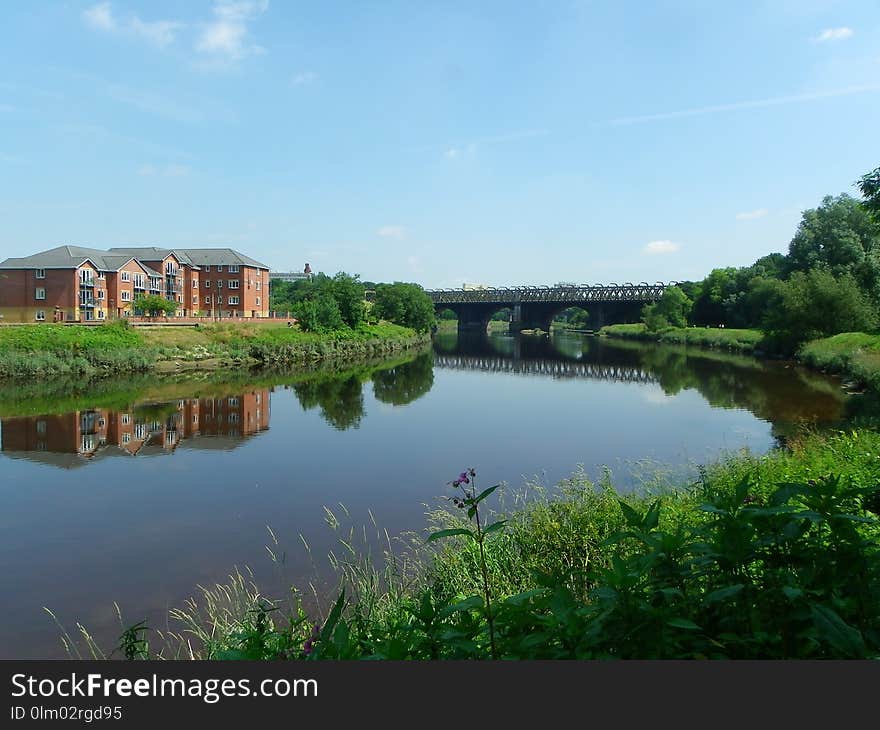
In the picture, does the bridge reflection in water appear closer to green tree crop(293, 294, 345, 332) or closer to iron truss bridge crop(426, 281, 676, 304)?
green tree crop(293, 294, 345, 332)

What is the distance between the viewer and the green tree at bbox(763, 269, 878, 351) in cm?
5172

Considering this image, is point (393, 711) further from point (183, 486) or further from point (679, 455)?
point (679, 455)

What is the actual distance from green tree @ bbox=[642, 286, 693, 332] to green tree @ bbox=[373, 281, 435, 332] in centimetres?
3485

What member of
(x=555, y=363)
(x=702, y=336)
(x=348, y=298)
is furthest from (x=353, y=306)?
(x=702, y=336)

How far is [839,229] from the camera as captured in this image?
66750 millimetres

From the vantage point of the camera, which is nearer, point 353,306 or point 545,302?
point 353,306

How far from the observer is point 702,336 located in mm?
83812

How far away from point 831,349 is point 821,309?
29.2ft

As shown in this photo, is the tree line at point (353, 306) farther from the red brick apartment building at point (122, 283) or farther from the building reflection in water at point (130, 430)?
the building reflection in water at point (130, 430)

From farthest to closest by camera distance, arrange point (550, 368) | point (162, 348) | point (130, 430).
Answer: point (550, 368) < point (162, 348) < point (130, 430)

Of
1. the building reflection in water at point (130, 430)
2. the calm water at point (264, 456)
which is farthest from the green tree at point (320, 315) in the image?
the building reflection in water at point (130, 430)

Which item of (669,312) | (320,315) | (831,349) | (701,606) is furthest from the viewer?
(669,312)

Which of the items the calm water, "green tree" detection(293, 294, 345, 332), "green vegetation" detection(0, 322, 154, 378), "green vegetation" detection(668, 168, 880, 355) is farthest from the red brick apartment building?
"green vegetation" detection(668, 168, 880, 355)

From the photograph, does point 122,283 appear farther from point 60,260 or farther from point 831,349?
point 831,349
